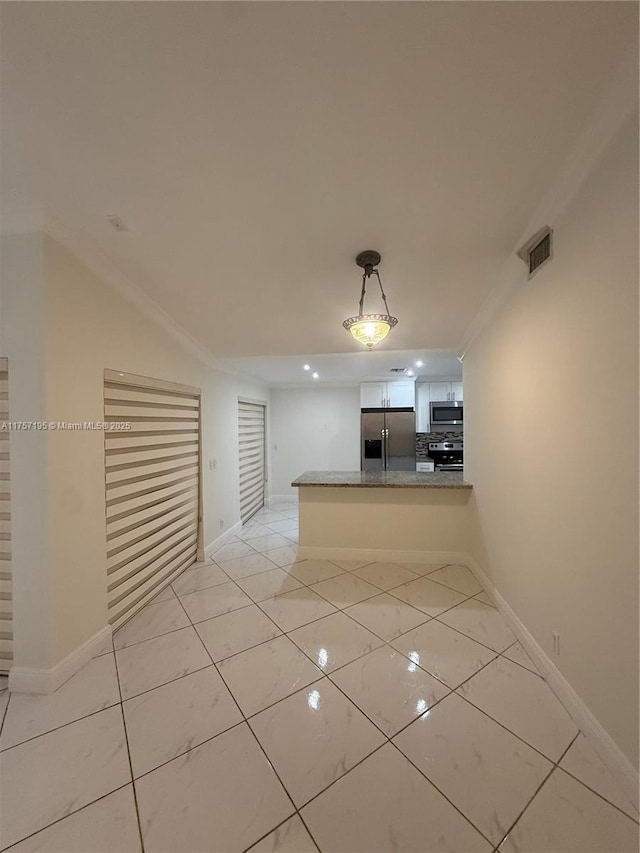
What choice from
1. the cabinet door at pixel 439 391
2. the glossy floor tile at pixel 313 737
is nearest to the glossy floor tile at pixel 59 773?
the glossy floor tile at pixel 313 737

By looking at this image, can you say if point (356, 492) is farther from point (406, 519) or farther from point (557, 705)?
point (557, 705)

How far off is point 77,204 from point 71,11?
86cm

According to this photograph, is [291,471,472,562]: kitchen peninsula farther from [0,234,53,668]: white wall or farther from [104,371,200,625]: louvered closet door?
[0,234,53,668]: white wall

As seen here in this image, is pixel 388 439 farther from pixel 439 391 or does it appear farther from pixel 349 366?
pixel 349 366

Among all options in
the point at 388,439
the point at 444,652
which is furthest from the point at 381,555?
the point at 388,439

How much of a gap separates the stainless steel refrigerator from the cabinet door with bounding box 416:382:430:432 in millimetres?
151

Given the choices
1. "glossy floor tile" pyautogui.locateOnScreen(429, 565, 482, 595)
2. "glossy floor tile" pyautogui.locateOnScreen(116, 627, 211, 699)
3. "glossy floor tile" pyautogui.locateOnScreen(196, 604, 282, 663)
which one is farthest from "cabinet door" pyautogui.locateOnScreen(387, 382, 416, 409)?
"glossy floor tile" pyautogui.locateOnScreen(116, 627, 211, 699)

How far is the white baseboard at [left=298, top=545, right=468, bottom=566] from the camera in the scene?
10.7 feet

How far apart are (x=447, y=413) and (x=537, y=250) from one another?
3958 millimetres

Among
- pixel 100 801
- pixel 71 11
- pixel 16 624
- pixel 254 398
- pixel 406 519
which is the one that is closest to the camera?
pixel 71 11

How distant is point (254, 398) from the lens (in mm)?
5344

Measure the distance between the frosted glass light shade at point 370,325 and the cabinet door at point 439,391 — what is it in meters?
3.95

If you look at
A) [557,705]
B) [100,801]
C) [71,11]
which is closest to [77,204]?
[71,11]

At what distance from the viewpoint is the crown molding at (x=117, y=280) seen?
171 centimetres
